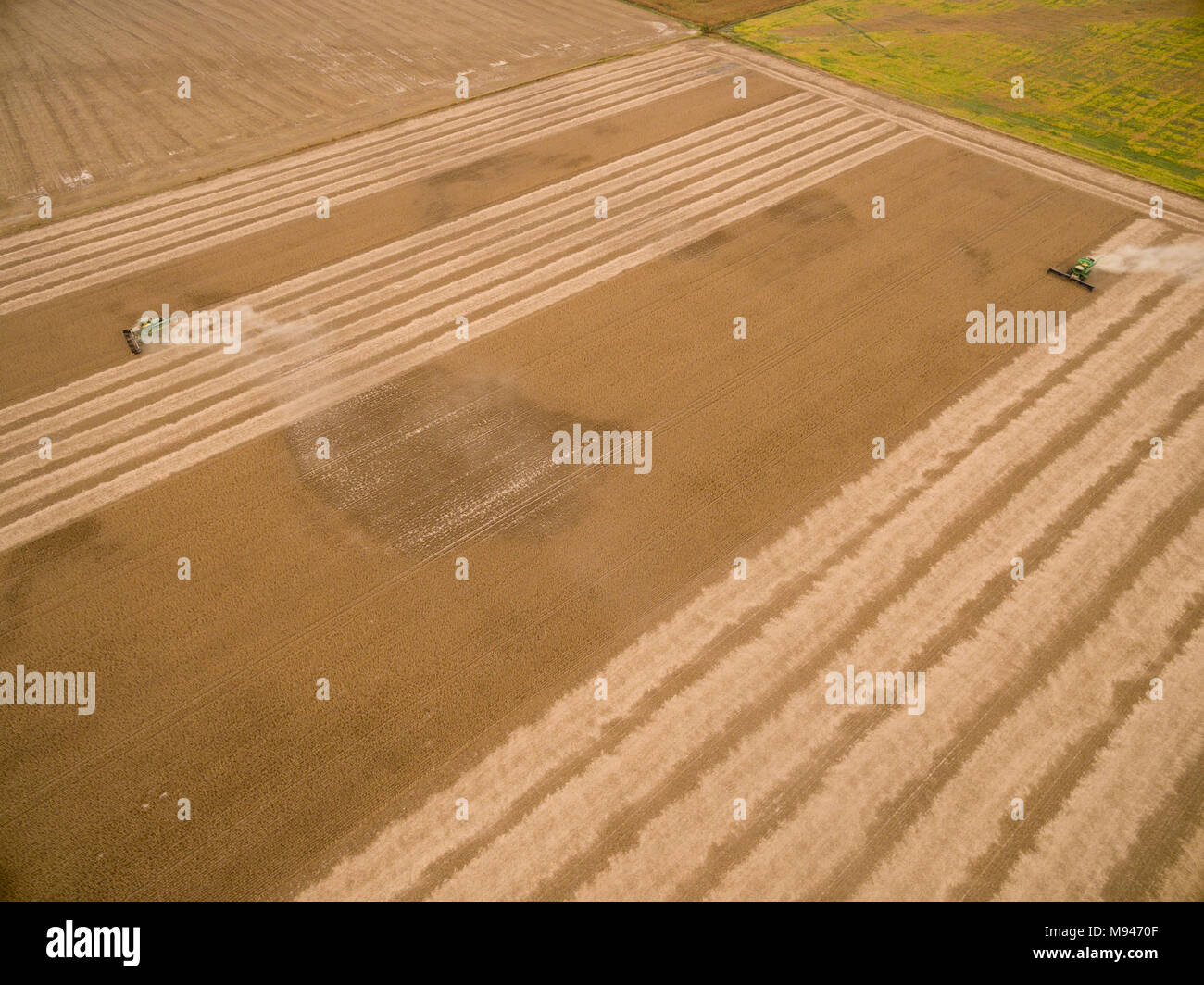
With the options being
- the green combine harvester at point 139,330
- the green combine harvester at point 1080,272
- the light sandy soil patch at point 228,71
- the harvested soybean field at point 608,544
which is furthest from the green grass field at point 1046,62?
the green combine harvester at point 139,330

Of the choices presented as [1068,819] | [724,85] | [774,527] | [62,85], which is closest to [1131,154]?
[724,85]

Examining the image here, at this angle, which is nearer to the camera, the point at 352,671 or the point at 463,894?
the point at 463,894

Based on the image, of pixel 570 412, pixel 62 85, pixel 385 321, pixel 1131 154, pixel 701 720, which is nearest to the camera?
pixel 701 720

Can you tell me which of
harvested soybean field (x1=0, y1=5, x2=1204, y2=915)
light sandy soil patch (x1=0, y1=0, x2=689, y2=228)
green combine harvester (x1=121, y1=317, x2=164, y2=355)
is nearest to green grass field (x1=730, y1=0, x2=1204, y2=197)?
harvested soybean field (x1=0, y1=5, x2=1204, y2=915)

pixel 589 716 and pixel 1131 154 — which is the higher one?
pixel 1131 154

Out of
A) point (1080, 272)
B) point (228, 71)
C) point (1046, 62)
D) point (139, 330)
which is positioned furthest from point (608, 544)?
point (1046, 62)

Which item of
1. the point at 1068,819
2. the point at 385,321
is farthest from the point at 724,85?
the point at 1068,819

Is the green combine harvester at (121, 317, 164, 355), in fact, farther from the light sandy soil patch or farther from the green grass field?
the green grass field

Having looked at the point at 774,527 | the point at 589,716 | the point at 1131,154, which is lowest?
the point at 589,716
